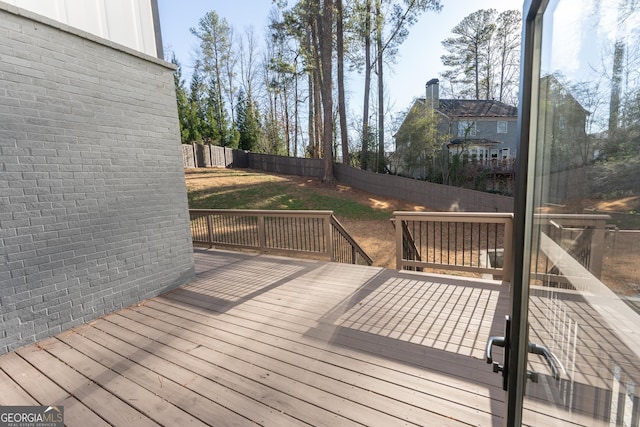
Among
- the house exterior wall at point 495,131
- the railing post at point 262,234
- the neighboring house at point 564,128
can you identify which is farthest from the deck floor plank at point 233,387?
the house exterior wall at point 495,131

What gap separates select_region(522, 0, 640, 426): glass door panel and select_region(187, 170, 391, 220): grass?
1026cm

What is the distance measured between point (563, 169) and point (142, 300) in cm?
400

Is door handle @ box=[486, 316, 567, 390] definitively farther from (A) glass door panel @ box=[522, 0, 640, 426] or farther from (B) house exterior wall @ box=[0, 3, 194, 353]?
(B) house exterior wall @ box=[0, 3, 194, 353]

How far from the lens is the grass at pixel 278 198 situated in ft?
38.0

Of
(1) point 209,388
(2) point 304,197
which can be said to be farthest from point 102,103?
(2) point 304,197

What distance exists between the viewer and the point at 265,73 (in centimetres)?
2222

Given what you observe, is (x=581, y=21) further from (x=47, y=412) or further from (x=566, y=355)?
(x=47, y=412)

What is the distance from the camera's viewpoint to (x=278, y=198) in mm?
12438

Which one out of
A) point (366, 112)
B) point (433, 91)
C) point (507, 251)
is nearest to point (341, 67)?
point (366, 112)

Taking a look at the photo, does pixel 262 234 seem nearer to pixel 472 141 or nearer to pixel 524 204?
pixel 524 204

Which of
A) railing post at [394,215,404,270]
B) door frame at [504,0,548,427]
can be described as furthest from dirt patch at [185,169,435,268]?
door frame at [504,0,548,427]

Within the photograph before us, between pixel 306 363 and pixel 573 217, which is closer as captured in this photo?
pixel 573 217

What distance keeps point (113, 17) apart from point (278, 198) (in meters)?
9.38

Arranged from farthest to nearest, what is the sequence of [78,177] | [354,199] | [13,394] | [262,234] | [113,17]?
[354,199]
[262,234]
[113,17]
[78,177]
[13,394]
